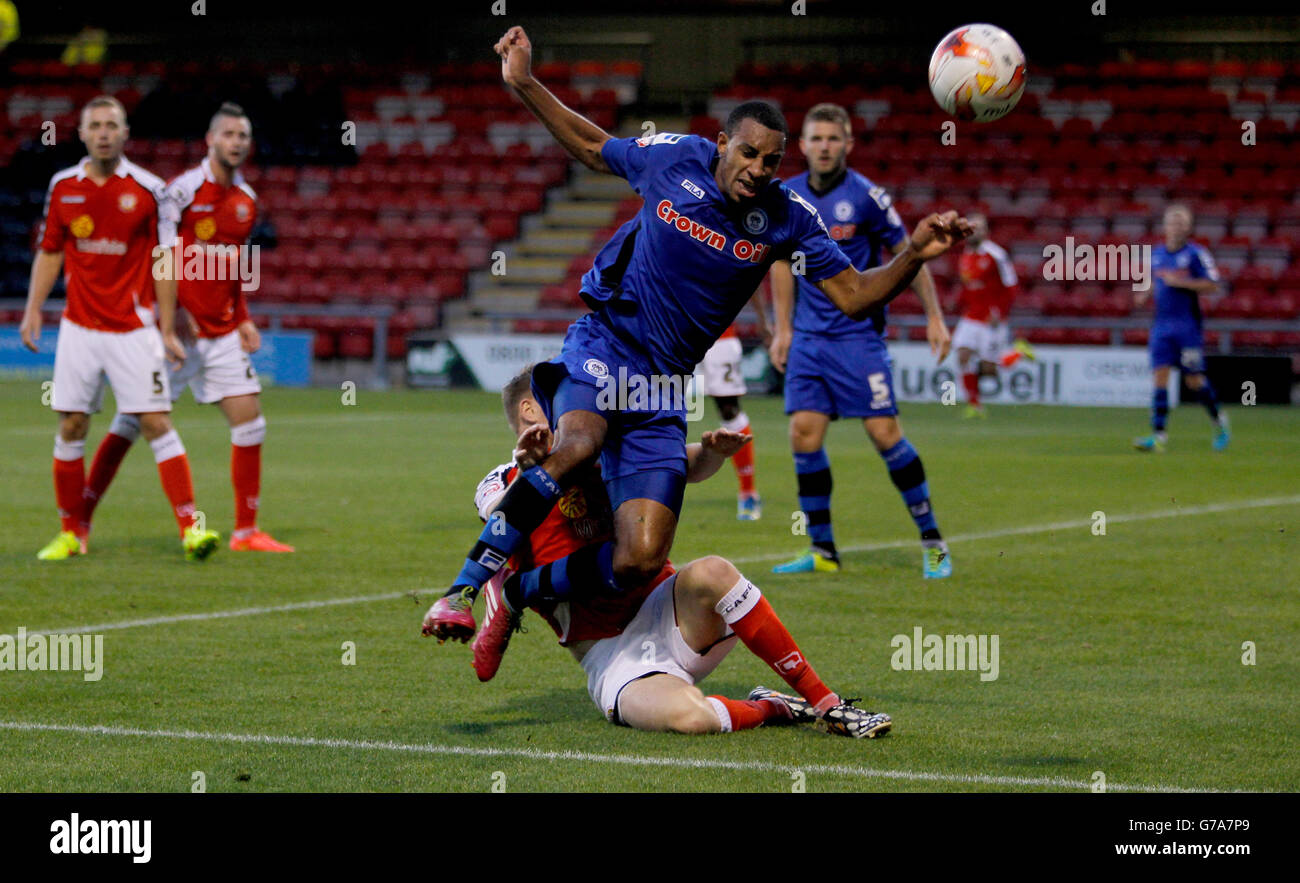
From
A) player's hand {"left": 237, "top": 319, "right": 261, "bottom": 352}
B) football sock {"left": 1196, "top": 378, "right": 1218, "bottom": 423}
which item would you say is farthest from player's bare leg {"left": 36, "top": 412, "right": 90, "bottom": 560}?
football sock {"left": 1196, "top": 378, "right": 1218, "bottom": 423}

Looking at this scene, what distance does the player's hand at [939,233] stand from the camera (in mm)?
4887

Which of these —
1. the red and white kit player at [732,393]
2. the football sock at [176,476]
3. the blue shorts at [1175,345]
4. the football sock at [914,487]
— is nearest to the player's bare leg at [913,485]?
the football sock at [914,487]

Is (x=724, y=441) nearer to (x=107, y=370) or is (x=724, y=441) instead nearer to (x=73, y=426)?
(x=107, y=370)

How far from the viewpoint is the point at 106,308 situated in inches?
352

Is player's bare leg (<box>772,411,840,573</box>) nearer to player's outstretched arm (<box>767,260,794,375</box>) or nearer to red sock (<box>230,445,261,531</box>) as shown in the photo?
player's outstretched arm (<box>767,260,794,375</box>)

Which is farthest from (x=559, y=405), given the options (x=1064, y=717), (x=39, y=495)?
(x=39, y=495)

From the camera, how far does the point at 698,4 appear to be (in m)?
30.3

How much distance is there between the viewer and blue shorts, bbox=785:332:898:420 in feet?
28.7

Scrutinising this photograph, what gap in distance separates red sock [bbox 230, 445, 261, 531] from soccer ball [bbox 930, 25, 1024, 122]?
5.01m

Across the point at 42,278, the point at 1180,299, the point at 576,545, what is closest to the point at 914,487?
the point at 576,545

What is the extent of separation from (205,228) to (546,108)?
4.11 m

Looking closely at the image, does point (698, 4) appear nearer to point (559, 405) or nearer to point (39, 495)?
point (39, 495)

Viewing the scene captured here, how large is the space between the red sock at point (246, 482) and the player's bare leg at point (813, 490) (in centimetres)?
300
